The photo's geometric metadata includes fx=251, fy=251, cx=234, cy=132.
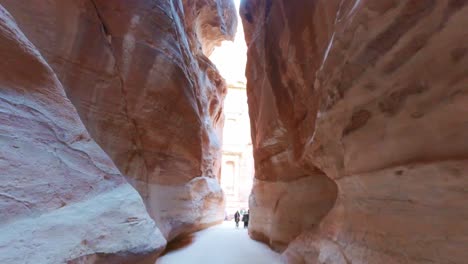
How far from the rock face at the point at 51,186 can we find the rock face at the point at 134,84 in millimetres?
1007

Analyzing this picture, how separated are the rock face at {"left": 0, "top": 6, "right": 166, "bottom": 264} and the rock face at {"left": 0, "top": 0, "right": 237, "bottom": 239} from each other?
1007 millimetres

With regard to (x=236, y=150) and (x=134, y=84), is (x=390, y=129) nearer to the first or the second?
(x=134, y=84)

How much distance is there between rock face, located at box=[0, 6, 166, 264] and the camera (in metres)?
1.74

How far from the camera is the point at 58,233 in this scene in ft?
5.99

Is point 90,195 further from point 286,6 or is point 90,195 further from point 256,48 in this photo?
point 256,48

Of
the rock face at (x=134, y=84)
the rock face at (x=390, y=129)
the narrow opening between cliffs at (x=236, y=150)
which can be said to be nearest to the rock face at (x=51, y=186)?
the rock face at (x=134, y=84)

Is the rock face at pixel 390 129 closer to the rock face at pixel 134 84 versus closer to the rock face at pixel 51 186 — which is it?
the rock face at pixel 51 186

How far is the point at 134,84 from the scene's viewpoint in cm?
412

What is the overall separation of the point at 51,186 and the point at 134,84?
240cm

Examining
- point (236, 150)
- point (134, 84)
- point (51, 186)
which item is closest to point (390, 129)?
point (51, 186)

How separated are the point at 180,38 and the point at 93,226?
4.27 meters

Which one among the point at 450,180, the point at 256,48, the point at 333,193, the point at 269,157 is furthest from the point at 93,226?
the point at 256,48

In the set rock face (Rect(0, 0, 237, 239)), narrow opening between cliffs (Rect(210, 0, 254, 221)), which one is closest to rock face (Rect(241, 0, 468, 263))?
rock face (Rect(0, 0, 237, 239))

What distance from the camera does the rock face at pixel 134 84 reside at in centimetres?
332
